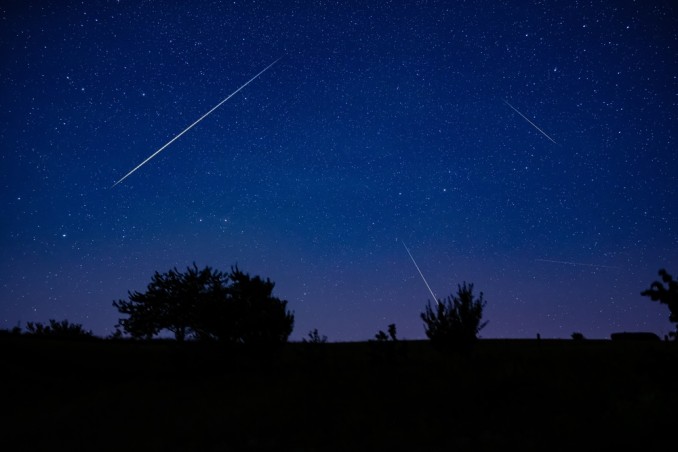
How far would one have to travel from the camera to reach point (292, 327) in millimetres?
20859

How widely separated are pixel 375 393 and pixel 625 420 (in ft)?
19.6

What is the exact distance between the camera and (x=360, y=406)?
1092cm

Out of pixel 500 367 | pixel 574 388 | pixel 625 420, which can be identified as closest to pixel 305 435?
pixel 625 420

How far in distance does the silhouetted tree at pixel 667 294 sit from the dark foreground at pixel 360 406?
86cm

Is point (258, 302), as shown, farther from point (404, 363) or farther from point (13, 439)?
point (13, 439)

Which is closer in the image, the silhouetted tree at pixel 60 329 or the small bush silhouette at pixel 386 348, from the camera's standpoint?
the small bush silhouette at pixel 386 348

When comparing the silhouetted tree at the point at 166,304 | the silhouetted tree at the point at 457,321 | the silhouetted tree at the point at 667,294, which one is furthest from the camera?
the silhouetted tree at the point at 166,304

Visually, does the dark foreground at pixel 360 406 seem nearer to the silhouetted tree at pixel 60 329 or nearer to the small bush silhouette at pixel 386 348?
the small bush silhouette at pixel 386 348

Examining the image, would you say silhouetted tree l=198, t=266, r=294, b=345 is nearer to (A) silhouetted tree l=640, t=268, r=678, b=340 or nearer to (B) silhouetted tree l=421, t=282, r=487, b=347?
(B) silhouetted tree l=421, t=282, r=487, b=347

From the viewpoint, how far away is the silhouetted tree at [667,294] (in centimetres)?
788

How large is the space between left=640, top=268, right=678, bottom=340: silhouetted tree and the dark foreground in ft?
2.83

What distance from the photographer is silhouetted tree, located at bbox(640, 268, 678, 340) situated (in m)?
7.88

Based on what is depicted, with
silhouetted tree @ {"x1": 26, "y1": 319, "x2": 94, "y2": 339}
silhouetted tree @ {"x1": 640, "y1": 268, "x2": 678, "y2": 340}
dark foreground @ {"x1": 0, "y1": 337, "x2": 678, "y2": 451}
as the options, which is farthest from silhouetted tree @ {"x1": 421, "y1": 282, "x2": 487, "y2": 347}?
silhouetted tree @ {"x1": 26, "y1": 319, "x2": 94, "y2": 339}

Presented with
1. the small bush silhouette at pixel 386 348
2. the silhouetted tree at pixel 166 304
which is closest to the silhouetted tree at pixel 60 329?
the silhouetted tree at pixel 166 304
